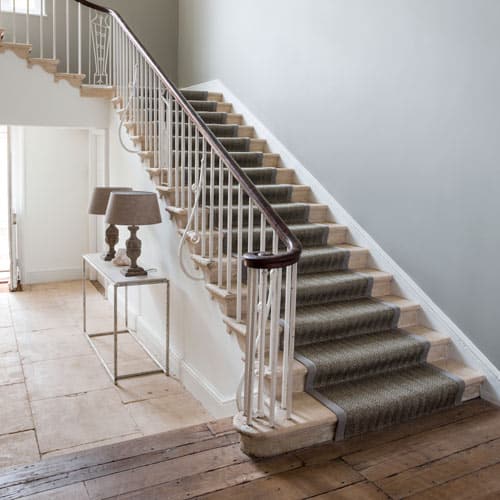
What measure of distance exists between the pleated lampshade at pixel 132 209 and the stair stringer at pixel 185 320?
30cm

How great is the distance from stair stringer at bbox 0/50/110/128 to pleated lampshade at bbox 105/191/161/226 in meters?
1.81

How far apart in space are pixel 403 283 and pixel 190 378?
1716 millimetres

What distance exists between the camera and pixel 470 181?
3658mm

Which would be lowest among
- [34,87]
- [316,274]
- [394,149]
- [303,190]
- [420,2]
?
[316,274]

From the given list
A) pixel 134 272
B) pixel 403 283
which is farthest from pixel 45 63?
pixel 403 283

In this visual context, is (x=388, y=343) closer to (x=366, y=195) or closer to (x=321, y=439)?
(x=321, y=439)

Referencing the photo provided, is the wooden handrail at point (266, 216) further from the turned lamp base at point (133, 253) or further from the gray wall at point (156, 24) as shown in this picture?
the gray wall at point (156, 24)

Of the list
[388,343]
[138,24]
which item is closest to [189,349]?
[388,343]

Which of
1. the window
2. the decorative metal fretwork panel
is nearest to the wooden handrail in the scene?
the decorative metal fretwork panel

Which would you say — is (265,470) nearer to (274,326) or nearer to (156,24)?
(274,326)

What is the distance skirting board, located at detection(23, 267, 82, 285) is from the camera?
7.75 m

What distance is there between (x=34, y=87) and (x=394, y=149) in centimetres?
346

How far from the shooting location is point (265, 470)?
108 inches

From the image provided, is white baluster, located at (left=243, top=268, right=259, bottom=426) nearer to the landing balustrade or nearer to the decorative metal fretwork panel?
the landing balustrade
